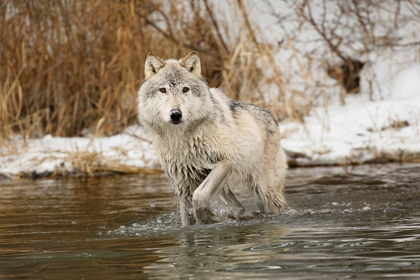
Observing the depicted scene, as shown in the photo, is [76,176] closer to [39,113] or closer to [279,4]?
[39,113]

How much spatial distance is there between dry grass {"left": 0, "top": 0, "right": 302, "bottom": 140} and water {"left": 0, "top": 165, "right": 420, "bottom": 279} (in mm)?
3330

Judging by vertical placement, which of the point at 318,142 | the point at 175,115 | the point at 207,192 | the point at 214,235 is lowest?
the point at 214,235

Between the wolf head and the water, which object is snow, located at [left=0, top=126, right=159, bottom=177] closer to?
the water

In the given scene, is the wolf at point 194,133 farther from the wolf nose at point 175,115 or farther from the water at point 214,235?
the water at point 214,235

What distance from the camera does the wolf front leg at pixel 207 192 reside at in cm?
566

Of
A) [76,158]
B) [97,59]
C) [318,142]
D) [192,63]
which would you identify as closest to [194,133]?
[192,63]

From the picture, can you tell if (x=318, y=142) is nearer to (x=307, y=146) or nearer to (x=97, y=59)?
(x=307, y=146)

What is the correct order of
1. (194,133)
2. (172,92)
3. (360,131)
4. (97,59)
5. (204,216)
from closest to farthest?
(172,92) → (204,216) → (194,133) → (360,131) → (97,59)

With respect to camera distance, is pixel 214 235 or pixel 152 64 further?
pixel 152 64

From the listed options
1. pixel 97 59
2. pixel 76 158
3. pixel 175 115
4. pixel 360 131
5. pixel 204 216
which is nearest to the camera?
pixel 175 115

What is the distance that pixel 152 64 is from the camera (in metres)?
5.94

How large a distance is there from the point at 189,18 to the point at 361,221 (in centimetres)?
820

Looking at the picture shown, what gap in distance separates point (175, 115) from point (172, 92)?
328mm

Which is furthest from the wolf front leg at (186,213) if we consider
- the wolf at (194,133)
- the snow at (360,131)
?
the snow at (360,131)
